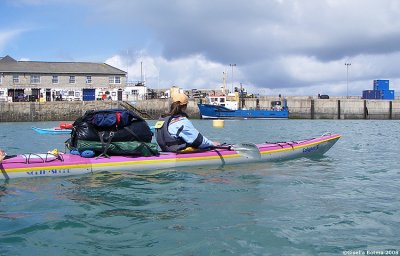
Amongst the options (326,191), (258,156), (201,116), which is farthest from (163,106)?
(326,191)

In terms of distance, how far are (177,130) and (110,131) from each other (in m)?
1.51

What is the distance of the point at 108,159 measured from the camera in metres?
9.02

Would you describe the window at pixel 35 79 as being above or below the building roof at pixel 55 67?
below

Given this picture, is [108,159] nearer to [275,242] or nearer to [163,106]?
[275,242]

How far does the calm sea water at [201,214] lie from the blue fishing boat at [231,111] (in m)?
41.4

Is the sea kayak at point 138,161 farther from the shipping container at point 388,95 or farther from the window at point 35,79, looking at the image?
the shipping container at point 388,95

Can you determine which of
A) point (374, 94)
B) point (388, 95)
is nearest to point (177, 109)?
point (374, 94)

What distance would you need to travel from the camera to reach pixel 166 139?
9867 mm

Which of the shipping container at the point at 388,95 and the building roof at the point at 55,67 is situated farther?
the shipping container at the point at 388,95

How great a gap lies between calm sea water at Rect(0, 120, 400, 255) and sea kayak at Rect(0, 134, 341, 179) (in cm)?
21

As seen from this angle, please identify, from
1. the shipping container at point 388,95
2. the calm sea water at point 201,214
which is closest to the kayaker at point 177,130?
the calm sea water at point 201,214

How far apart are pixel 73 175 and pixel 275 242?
5061mm

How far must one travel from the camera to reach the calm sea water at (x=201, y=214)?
4.82 metres

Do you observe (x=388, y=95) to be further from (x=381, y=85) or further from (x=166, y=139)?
(x=166, y=139)
